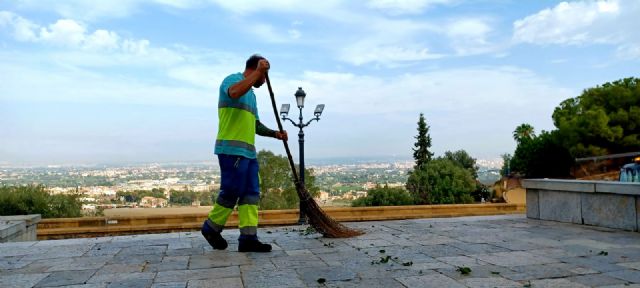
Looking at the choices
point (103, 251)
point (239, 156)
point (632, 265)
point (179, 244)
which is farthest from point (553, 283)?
point (103, 251)

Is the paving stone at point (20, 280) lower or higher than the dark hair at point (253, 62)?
lower

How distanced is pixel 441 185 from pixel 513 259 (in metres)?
14.4

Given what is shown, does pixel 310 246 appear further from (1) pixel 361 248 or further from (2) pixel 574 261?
(2) pixel 574 261

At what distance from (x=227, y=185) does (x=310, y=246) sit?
1.18m

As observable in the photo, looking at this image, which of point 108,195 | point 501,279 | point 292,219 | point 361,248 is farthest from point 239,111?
point 108,195

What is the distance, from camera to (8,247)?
18.5 ft

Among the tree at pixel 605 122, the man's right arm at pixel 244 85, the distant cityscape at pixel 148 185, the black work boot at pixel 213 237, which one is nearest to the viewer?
the man's right arm at pixel 244 85

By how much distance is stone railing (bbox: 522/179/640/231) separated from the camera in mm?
6344

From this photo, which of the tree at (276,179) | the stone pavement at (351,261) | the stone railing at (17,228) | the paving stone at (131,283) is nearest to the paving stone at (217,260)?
the stone pavement at (351,261)

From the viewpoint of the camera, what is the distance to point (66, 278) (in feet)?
Result: 12.7

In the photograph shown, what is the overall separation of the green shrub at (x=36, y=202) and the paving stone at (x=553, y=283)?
12.9 metres

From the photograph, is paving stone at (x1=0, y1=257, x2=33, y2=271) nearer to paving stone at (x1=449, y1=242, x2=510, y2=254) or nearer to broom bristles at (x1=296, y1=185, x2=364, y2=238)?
broom bristles at (x1=296, y1=185, x2=364, y2=238)

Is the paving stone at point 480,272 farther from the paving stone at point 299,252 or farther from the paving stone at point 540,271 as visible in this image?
the paving stone at point 299,252

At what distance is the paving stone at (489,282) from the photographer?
3455mm
